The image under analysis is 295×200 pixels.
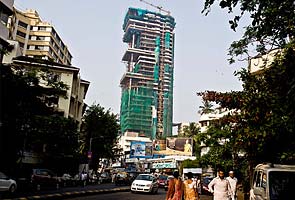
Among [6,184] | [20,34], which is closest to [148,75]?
[20,34]

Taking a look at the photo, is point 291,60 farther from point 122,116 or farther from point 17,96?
point 122,116

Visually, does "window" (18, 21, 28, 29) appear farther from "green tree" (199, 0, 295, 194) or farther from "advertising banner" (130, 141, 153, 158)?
"green tree" (199, 0, 295, 194)

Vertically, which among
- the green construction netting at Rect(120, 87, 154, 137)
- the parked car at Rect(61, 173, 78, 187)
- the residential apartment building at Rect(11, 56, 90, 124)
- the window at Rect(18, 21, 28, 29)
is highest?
the window at Rect(18, 21, 28, 29)

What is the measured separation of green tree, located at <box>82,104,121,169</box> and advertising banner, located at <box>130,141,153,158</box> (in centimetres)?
2636

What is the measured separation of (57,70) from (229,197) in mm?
39172

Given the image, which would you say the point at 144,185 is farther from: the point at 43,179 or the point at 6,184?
the point at 6,184

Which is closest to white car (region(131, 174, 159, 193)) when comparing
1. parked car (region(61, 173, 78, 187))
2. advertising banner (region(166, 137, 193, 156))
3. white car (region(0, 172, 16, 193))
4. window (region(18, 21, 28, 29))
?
white car (region(0, 172, 16, 193))

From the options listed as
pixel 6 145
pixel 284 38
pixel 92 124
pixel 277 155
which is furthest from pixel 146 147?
pixel 284 38

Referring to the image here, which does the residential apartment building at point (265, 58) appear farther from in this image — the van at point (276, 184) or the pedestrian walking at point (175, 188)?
the pedestrian walking at point (175, 188)

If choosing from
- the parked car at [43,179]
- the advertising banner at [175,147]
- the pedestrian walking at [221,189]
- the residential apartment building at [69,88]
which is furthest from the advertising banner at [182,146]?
the pedestrian walking at [221,189]

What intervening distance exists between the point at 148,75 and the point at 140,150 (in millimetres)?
93815

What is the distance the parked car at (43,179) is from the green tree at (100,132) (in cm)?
1856

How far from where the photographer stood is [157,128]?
147875 mm

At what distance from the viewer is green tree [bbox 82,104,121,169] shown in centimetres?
4997
